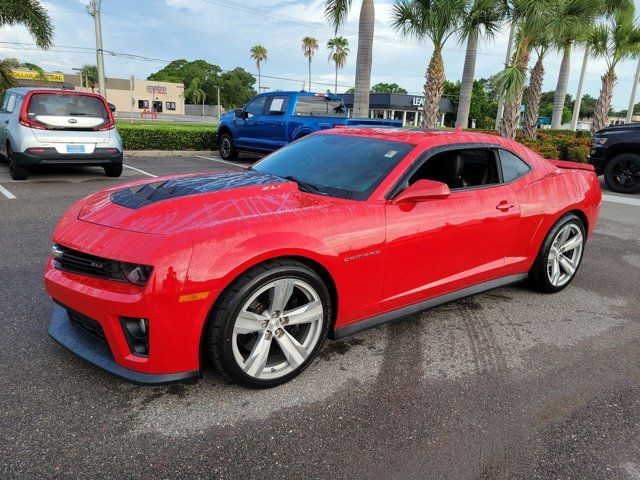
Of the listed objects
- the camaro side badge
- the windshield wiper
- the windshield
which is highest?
the windshield

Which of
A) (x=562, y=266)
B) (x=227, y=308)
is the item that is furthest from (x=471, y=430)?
(x=562, y=266)

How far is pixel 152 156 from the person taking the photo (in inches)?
532

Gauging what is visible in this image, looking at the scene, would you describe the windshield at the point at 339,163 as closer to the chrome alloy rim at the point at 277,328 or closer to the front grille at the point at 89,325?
the chrome alloy rim at the point at 277,328

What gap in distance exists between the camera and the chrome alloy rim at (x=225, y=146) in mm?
13656

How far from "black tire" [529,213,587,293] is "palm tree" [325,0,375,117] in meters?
10.5

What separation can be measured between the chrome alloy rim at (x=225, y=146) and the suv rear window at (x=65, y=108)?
203 inches

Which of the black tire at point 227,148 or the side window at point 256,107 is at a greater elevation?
the side window at point 256,107

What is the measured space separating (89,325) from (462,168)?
2.82 metres

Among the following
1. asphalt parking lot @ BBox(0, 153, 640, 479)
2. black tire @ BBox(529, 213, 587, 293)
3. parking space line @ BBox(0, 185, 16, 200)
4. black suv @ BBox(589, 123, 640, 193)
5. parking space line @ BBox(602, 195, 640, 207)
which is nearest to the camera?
asphalt parking lot @ BBox(0, 153, 640, 479)

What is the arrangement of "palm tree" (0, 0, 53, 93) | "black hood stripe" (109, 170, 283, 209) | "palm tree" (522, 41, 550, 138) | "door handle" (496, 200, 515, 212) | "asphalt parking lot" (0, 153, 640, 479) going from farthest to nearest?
"palm tree" (522, 41, 550, 138) → "palm tree" (0, 0, 53, 93) → "door handle" (496, 200, 515, 212) → "black hood stripe" (109, 170, 283, 209) → "asphalt parking lot" (0, 153, 640, 479)

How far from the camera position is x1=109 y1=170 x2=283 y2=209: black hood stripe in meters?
2.90

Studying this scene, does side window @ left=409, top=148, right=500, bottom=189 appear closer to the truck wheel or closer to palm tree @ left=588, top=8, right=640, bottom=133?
the truck wheel

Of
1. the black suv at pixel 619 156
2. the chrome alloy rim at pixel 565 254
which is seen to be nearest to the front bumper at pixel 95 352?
the chrome alloy rim at pixel 565 254

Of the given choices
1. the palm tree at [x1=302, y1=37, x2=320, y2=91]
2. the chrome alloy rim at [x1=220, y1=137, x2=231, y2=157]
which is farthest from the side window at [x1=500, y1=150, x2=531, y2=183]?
the palm tree at [x1=302, y1=37, x2=320, y2=91]
